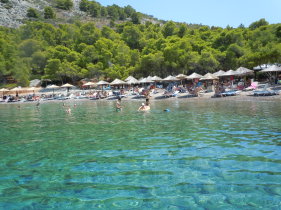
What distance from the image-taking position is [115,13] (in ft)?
473

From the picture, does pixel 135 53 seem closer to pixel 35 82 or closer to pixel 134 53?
pixel 134 53

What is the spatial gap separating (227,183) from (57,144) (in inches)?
251

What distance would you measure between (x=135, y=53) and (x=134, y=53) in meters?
0.26

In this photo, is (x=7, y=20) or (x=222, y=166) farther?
(x=7, y=20)

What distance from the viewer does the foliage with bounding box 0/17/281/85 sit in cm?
4028

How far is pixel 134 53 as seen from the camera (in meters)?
53.5

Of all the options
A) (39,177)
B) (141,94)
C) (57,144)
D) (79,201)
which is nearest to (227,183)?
(79,201)

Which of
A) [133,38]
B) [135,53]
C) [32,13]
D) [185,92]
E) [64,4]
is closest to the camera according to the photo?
[185,92]

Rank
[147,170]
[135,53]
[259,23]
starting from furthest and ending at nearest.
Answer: [259,23] → [135,53] → [147,170]

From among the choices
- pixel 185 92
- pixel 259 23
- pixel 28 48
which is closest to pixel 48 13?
pixel 28 48

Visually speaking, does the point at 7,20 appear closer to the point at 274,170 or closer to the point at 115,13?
Answer: the point at 115,13

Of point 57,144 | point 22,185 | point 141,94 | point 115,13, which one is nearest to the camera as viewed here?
point 22,185

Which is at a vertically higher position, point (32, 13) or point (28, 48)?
point (32, 13)

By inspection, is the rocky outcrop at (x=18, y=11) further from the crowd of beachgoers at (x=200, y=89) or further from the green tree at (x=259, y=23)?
the green tree at (x=259, y=23)
